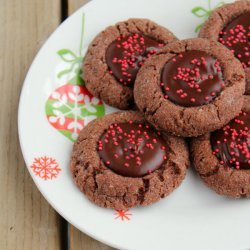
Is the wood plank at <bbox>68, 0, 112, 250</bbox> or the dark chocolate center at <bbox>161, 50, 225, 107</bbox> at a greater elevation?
the dark chocolate center at <bbox>161, 50, 225, 107</bbox>

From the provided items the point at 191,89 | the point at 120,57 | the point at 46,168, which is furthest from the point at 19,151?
the point at 191,89

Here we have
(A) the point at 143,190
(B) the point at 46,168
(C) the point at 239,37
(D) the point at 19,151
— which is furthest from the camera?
(D) the point at 19,151

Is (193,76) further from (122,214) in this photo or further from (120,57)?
(122,214)

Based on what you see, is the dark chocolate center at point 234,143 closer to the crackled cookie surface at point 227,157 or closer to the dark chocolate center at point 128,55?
the crackled cookie surface at point 227,157

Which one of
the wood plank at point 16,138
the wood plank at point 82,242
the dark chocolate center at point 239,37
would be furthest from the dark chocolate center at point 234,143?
the wood plank at point 16,138

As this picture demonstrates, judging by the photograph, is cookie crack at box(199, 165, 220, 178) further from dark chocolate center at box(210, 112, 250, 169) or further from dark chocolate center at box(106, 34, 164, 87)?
dark chocolate center at box(106, 34, 164, 87)

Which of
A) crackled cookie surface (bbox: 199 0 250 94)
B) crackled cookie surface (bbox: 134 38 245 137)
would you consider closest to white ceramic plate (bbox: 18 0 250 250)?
crackled cookie surface (bbox: 199 0 250 94)
